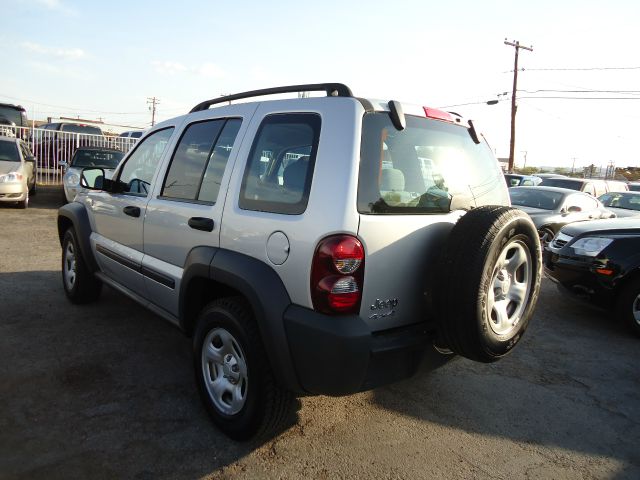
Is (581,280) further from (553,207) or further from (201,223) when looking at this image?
(553,207)

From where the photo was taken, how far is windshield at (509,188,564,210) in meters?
9.88

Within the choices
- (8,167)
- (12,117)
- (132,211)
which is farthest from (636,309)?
(12,117)

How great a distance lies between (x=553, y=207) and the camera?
977 cm

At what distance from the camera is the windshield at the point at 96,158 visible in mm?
12109

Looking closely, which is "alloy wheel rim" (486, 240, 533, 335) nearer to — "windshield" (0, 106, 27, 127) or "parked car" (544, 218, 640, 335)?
"parked car" (544, 218, 640, 335)

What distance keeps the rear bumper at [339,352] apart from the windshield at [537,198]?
28.4ft

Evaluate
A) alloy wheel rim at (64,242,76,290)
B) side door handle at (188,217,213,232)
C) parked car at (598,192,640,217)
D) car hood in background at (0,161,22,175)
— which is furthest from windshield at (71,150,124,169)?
parked car at (598,192,640,217)

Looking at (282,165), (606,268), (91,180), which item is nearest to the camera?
(282,165)

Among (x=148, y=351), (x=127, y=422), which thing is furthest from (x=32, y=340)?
(x=127, y=422)

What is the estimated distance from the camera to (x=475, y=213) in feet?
8.27

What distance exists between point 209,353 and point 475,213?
1730 mm

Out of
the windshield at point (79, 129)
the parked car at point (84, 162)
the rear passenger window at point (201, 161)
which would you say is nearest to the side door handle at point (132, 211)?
the rear passenger window at point (201, 161)

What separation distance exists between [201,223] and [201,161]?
51cm

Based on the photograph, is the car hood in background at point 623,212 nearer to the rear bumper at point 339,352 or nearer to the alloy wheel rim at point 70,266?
the rear bumper at point 339,352
